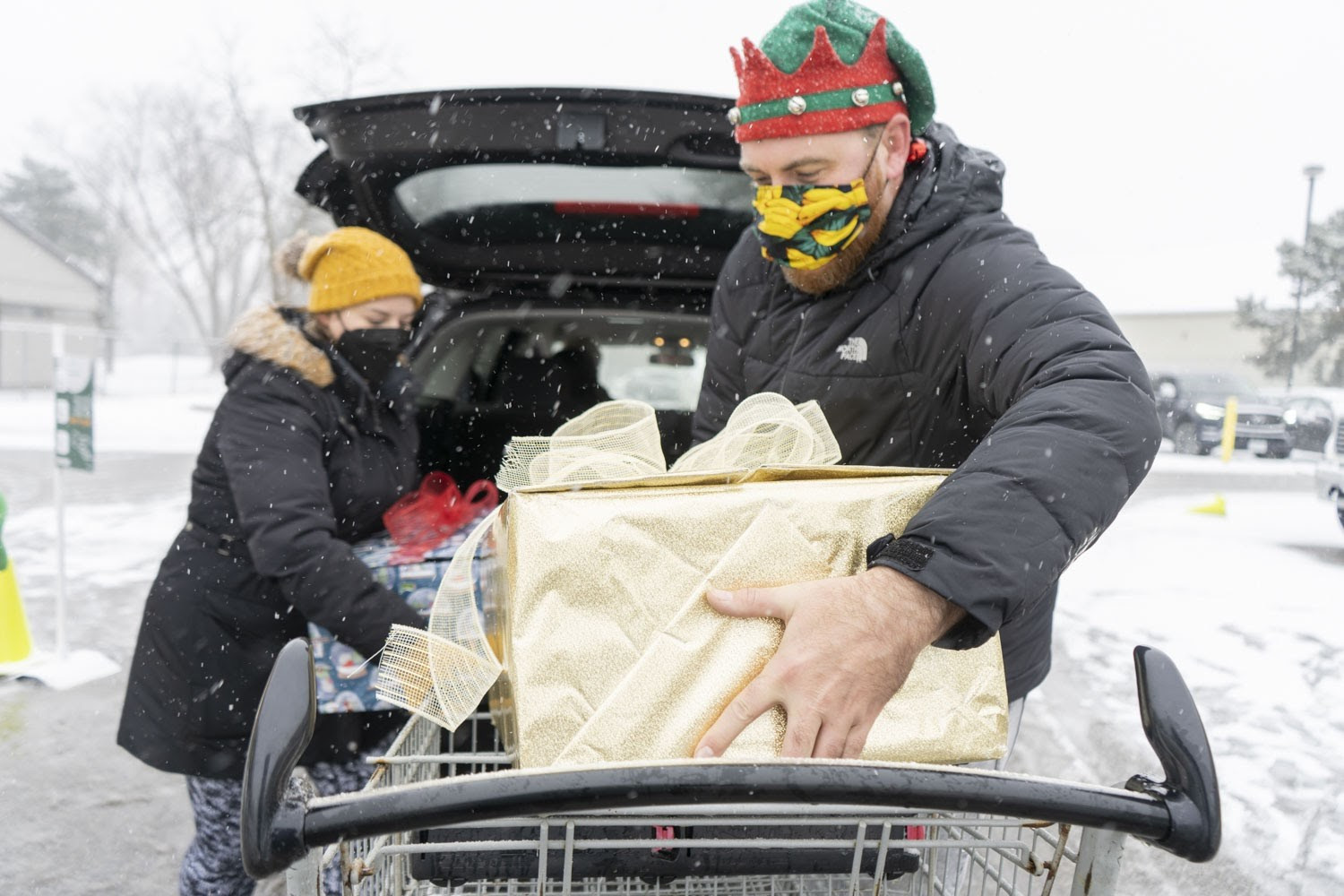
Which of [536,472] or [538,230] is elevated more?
[538,230]

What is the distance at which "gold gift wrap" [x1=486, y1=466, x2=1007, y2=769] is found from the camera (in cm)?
97

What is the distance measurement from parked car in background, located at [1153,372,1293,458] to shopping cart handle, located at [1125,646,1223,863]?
18.3m

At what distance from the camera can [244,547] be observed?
7.39ft

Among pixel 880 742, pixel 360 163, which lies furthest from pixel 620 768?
pixel 360 163

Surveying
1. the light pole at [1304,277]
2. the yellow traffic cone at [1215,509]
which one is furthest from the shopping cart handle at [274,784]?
the light pole at [1304,277]

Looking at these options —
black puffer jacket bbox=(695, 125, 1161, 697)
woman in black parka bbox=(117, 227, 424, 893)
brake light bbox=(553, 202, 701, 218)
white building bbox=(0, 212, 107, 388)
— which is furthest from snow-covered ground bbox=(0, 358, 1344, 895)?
white building bbox=(0, 212, 107, 388)

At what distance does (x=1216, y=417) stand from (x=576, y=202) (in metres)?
18.8

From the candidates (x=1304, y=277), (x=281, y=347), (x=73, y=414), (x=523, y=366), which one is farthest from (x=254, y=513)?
(x=1304, y=277)

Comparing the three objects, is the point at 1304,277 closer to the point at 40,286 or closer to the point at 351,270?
the point at 351,270

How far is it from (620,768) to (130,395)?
2956 centimetres

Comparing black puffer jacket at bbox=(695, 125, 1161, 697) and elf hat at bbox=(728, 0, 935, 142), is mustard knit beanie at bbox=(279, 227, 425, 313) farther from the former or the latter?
elf hat at bbox=(728, 0, 935, 142)

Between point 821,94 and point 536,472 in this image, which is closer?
point 536,472

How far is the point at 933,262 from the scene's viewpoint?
5.18 ft

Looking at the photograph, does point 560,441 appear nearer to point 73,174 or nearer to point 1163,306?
point 1163,306
